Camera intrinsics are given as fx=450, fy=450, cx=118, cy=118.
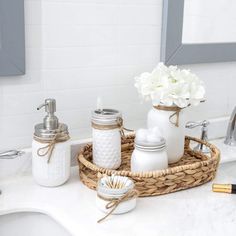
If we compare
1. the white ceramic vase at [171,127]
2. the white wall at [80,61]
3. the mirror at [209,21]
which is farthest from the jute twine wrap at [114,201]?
the mirror at [209,21]

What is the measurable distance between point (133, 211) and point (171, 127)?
27cm

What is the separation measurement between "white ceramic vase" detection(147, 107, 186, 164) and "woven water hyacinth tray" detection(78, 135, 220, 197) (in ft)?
0.15

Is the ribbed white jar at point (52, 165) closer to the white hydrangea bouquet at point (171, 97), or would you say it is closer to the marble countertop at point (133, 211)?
the marble countertop at point (133, 211)

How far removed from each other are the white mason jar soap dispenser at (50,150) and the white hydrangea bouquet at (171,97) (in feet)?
0.78

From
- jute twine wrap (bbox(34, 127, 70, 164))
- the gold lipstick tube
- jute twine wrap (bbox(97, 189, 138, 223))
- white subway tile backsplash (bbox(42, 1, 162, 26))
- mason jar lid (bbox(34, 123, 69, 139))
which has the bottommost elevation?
the gold lipstick tube

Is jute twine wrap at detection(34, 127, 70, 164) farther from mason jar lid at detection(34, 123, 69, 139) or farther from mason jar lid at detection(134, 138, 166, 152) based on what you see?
mason jar lid at detection(134, 138, 166, 152)

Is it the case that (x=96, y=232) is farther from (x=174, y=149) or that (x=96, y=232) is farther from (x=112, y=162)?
(x=174, y=149)

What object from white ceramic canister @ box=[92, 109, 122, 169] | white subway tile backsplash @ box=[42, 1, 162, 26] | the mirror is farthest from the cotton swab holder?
the mirror

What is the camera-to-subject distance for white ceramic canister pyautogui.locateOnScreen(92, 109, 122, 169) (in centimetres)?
113

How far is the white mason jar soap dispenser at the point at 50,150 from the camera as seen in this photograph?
1.10m

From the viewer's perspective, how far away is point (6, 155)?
1.11m

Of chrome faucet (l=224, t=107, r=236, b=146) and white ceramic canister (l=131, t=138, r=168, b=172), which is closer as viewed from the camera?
white ceramic canister (l=131, t=138, r=168, b=172)

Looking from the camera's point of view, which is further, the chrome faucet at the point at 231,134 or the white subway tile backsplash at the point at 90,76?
the chrome faucet at the point at 231,134

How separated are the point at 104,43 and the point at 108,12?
0.09 metres
